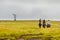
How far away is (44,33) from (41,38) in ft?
3.35

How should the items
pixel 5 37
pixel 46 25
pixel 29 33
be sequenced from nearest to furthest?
pixel 5 37, pixel 29 33, pixel 46 25

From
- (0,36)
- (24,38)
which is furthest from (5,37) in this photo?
(24,38)

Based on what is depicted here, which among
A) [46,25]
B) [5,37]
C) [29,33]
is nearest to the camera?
[5,37]

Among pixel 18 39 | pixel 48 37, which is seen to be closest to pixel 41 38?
pixel 48 37

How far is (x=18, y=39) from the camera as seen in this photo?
22.8 metres

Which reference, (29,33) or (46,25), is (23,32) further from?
(46,25)

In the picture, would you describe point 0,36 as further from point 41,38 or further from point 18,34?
point 41,38

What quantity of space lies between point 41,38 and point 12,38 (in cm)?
298

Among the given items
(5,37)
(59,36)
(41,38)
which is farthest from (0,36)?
(59,36)

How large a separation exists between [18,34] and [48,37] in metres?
3.08

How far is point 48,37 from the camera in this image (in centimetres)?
2353

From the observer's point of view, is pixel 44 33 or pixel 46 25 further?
pixel 46 25

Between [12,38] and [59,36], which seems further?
[59,36]

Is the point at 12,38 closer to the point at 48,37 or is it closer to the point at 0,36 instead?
the point at 0,36
